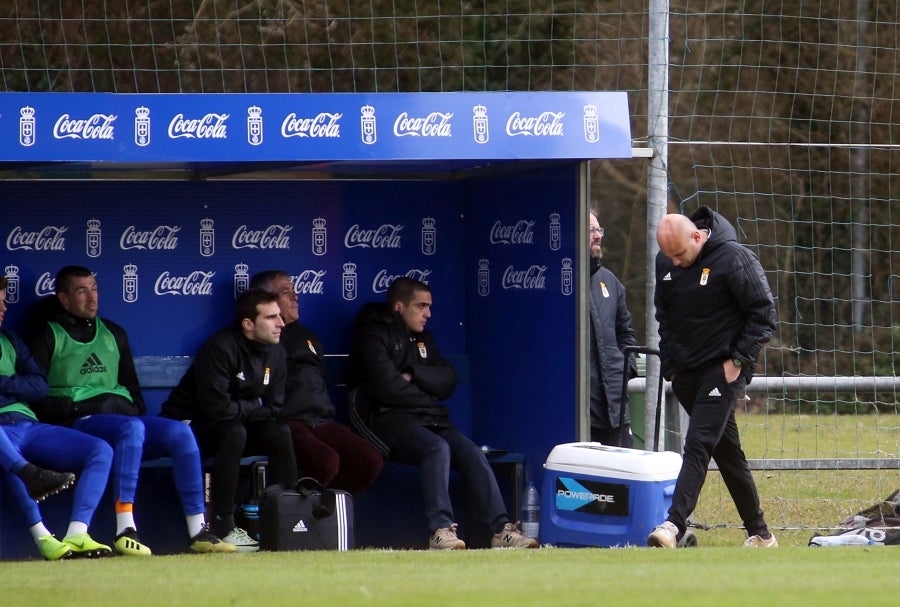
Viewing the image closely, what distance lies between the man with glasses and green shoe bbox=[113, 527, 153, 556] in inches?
110

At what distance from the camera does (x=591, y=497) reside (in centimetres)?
870

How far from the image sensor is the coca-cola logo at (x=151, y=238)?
9570 mm

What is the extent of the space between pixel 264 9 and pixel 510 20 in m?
2.40

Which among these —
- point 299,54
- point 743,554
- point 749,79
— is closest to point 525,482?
point 743,554

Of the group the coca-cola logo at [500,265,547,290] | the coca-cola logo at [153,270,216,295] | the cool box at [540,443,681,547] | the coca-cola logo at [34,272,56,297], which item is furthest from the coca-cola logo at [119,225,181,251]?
the cool box at [540,443,681,547]

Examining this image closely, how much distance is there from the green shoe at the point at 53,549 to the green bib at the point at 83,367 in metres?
0.89

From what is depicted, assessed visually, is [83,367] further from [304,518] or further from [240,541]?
[304,518]

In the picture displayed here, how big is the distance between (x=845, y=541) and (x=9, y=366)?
4.36 m

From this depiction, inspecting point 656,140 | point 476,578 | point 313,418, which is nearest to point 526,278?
point 656,140

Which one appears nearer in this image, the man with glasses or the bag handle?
the bag handle

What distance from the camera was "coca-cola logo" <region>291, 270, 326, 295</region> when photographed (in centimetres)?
990

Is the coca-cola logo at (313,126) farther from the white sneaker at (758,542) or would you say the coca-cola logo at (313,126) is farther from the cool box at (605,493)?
the white sneaker at (758,542)

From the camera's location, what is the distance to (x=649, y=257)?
31.2ft

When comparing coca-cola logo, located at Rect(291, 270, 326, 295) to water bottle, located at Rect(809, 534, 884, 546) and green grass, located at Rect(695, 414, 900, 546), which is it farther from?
water bottle, located at Rect(809, 534, 884, 546)
